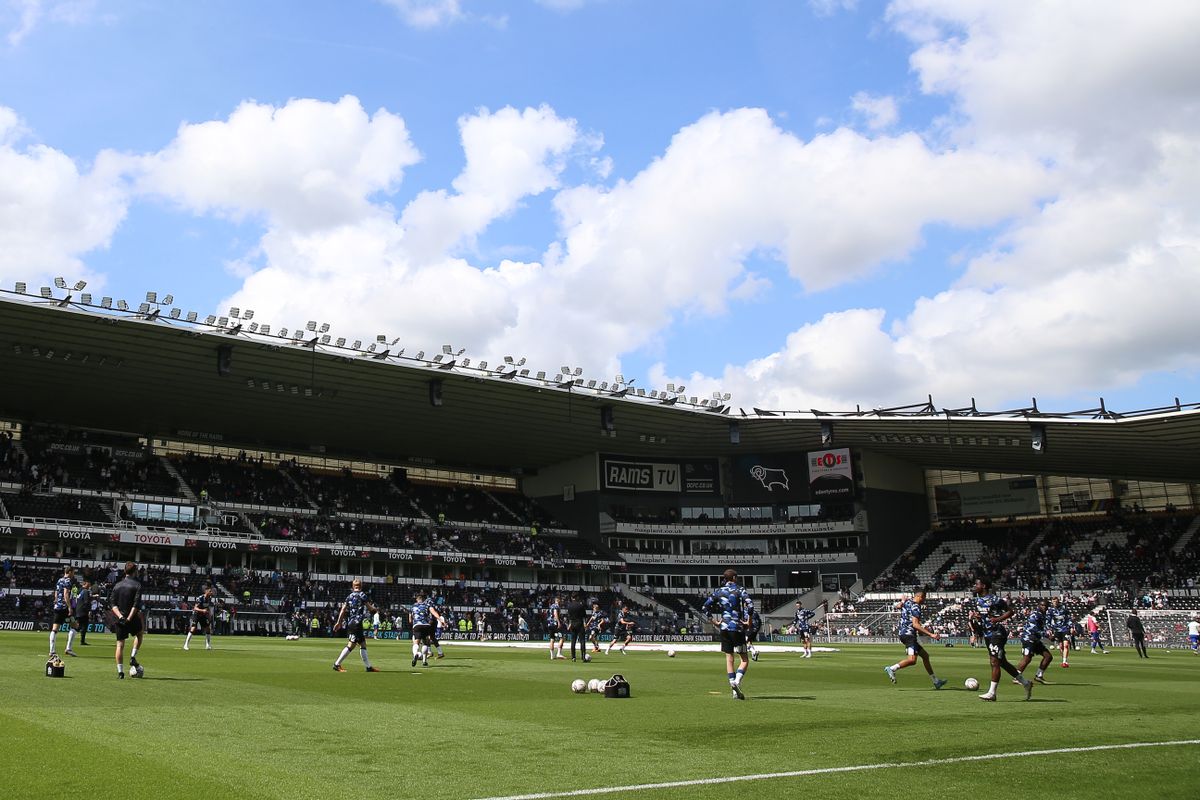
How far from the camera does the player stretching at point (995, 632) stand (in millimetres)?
15250

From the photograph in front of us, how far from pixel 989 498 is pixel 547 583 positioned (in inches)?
1376

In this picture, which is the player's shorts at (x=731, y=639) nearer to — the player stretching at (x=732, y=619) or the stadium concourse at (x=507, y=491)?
the player stretching at (x=732, y=619)

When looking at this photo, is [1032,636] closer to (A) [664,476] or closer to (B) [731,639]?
(B) [731,639]

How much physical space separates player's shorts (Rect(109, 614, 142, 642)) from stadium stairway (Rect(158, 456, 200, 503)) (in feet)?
156

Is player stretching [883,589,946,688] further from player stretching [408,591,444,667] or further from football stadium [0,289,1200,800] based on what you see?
player stretching [408,591,444,667]

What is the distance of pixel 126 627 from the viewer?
54.6 ft

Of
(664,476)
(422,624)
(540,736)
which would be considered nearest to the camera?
(540,736)

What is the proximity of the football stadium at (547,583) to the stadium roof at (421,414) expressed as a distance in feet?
0.97

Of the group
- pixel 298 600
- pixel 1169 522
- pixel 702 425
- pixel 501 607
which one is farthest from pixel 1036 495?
pixel 298 600

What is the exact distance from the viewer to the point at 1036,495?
7431 centimetres

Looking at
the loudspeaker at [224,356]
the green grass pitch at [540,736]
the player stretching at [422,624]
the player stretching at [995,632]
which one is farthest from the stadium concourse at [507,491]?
the player stretching at [995,632]

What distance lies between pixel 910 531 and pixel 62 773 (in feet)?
248

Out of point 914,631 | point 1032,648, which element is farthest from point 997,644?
point 914,631

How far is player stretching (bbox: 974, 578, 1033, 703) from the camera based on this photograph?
15.2 metres
